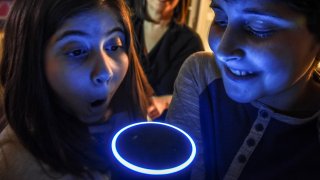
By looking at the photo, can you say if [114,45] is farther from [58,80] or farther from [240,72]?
[240,72]

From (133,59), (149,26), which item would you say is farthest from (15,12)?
(149,26)

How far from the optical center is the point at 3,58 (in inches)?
29.5

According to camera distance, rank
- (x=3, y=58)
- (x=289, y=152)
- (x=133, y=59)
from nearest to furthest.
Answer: (x=289, y=152) < (x=3, y=58) < (x=133, y=59)

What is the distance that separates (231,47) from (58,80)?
397 mm

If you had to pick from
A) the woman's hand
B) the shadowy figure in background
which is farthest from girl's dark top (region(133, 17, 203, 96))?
the woman's hand

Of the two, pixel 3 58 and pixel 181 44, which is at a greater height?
pixel 3 58

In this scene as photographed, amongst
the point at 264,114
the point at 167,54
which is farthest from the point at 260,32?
the point at 167,54

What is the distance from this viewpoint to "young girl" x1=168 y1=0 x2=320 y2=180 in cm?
49

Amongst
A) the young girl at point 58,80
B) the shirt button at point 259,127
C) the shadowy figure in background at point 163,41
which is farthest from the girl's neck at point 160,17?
the shirt button at point 259,127

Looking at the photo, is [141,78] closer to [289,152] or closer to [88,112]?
[88,112]

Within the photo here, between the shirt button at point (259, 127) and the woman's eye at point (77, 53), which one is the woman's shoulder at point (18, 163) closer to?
the woman's eye at point (77, 53)

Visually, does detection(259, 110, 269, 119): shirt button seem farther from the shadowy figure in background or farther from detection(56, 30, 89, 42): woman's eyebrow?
the shadowy figure in background

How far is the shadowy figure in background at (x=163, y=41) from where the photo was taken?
1476 mm

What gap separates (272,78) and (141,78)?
484 millimetres
